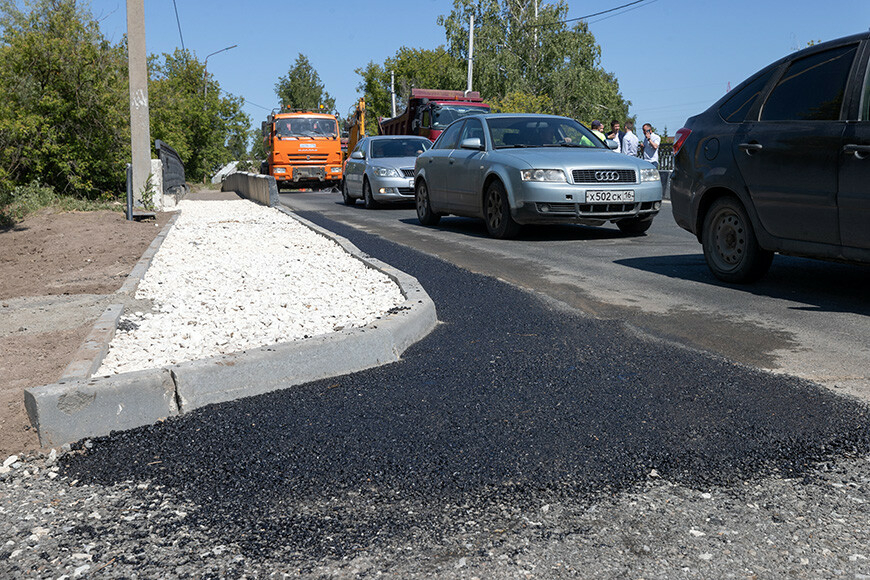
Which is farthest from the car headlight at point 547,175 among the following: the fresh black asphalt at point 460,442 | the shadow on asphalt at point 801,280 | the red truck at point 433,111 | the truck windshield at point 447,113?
the truck windshield at point 447,113

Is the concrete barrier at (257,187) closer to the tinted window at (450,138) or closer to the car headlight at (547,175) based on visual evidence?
the tinted window at (450,138)

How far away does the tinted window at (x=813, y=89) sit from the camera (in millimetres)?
5891

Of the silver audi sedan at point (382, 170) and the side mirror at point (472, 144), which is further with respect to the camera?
the silver audi sedan at point (382, 170)

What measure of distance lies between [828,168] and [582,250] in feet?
13.7

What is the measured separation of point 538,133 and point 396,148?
8.19 meters

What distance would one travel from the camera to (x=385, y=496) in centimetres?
289

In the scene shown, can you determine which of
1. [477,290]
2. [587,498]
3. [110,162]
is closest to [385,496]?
[587,498]

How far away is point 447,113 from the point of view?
2691 centimetres

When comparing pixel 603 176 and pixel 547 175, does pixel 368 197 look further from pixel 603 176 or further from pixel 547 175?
pixel 603 176

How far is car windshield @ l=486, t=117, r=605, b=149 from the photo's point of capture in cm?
1155

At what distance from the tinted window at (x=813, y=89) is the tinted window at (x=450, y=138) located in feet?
22.2

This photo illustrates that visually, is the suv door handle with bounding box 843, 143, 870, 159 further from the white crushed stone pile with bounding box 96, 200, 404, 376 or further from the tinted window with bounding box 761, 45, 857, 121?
the white crushed stone pile with bounding box 96, 200, 404, 376

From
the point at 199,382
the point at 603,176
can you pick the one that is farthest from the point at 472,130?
the point at 199,382

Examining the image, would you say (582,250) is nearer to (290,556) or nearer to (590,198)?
(590,198)
